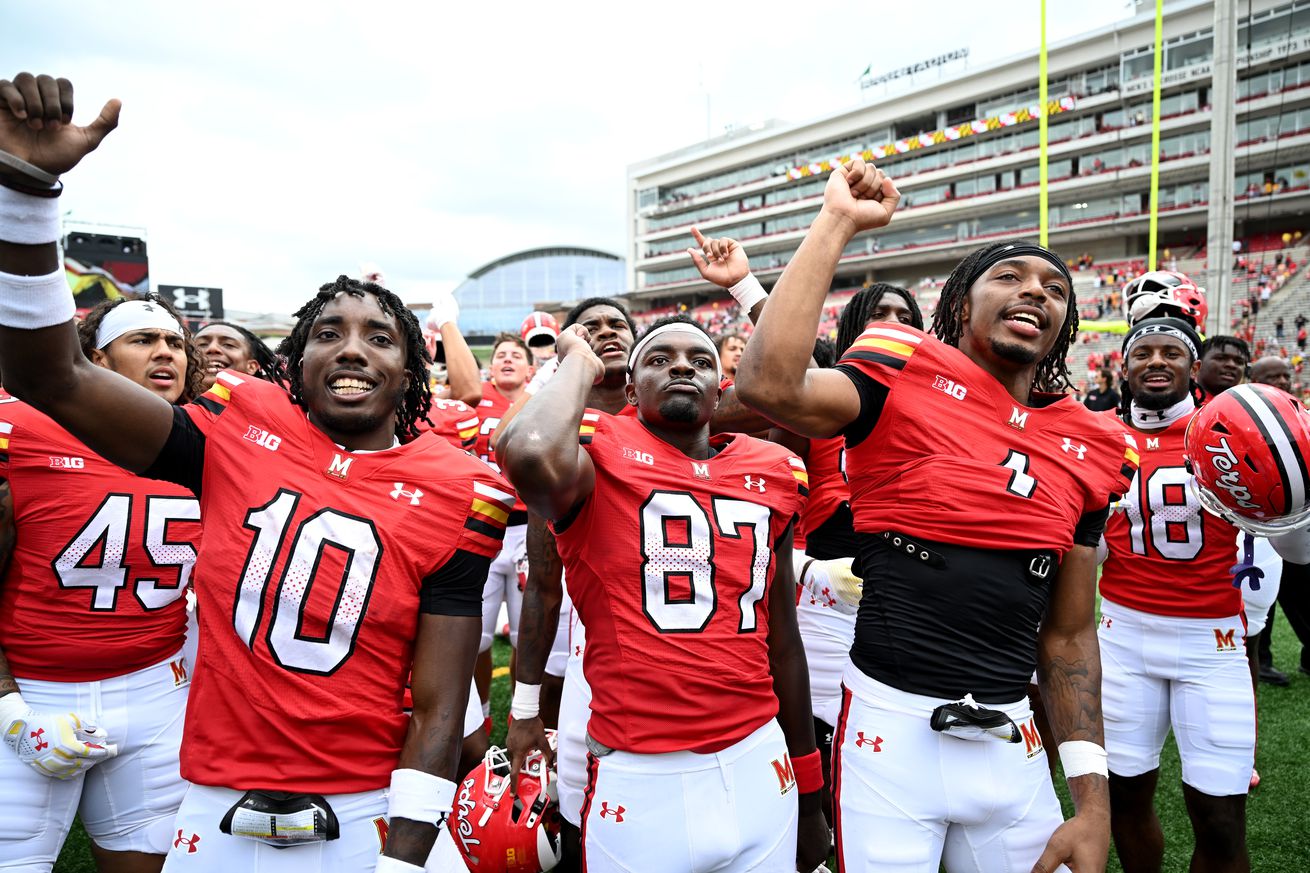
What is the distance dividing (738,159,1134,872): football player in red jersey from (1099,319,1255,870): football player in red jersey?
1446mm

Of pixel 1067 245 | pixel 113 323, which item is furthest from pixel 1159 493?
pixel 1067 245

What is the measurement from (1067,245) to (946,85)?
39.6ft

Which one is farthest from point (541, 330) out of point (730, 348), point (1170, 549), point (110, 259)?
point (110, 259)

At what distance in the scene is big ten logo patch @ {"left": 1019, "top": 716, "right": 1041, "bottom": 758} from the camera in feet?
6.95

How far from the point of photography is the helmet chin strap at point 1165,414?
3709 millimetres

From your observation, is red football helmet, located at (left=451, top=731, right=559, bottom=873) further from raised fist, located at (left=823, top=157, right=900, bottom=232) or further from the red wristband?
raised fist, located at (left=823, top=157, right=900, bottom=232)

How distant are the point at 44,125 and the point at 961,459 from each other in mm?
2208

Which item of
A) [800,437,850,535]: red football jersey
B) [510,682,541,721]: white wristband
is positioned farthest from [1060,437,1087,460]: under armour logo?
[510,682,541,721]: white wristband

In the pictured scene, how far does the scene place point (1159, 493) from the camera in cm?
357

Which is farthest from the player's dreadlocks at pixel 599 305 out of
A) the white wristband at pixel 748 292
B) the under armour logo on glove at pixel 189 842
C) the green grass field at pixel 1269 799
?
the green grass field at pixel 1269 799

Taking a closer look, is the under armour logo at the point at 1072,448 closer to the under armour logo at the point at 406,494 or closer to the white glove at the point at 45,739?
the under armour logo at the point at 406,494

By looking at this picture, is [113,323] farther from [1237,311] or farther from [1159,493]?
[1237,311]

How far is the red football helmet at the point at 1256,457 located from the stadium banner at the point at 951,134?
3805 cm

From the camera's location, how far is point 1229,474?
2611 millimetres
